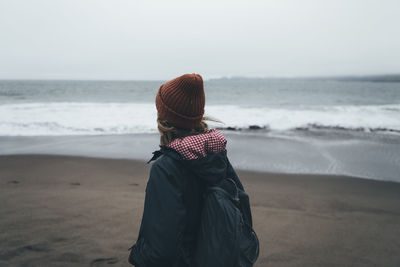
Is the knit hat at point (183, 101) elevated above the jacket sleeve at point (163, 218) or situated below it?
above

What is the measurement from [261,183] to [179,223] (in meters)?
4.10

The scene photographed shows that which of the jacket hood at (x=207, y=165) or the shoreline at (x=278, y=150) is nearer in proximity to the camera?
the jacket hood at (x=207, y=165)

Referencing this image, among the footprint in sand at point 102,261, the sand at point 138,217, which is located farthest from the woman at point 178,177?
the sand at point 138,217

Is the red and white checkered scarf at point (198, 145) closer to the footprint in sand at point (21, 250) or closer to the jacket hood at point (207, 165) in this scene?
the jacket hood at point (207, 165)

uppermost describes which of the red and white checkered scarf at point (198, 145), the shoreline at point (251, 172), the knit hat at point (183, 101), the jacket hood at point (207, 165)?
the knit hat at point (183, 101)

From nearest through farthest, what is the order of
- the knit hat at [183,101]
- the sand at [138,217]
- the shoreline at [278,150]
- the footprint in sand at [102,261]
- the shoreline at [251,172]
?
the knit hat at [183,101] < the footprint in sand at [102,261] < the sand at [138,217] < the shoreline at [251,172] < the shoreline at [278,150]

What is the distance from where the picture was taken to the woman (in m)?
1.23

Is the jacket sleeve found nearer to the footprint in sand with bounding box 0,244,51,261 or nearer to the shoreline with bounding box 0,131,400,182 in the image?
the footprint in sand with bounding box 0,244,51,261

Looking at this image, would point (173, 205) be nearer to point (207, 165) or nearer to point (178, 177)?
point (178, 177)

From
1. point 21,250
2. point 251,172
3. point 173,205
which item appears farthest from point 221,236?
point 251,172

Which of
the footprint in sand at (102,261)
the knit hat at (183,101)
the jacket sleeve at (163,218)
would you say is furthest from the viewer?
the footprint in sand at (102,261)

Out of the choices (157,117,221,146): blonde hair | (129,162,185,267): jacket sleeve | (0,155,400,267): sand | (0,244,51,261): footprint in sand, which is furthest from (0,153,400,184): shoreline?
(129,162,185,267): jacket sleeve

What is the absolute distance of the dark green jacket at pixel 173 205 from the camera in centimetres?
123

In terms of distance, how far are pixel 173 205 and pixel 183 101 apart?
51cm
